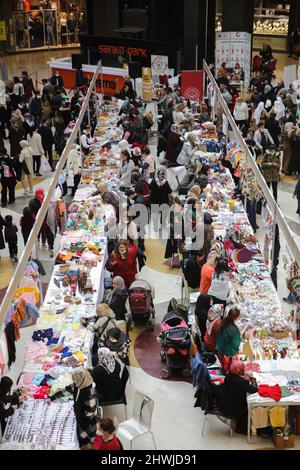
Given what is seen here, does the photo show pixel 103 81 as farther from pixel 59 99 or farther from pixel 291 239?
pixel 291 239

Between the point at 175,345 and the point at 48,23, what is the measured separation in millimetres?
28788

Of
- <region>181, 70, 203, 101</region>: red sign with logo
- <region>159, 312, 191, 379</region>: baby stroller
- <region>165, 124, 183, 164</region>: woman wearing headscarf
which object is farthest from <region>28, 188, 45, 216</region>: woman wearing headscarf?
<region>181, 70, 203, 101</region>: red sign with logo

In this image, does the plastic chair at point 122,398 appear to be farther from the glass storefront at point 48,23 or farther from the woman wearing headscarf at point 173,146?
the glass storefront at point 48,23

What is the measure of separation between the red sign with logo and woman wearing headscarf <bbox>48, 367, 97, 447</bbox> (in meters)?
13.6

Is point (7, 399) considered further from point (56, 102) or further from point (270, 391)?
point (56, 102)

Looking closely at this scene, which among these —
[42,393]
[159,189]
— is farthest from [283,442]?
[159,189]

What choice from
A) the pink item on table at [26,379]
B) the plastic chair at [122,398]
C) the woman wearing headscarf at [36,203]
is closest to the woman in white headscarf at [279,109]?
the woman wearing headscarf at [36,203]

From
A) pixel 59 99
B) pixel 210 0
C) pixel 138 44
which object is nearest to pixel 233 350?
pixel 59 99

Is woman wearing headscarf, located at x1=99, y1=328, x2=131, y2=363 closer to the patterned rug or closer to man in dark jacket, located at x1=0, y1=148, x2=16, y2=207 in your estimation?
the patterned rug

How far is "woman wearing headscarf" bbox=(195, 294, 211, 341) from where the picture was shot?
28.8 feet

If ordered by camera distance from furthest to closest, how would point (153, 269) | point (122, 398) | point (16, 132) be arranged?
1. point (16, 132)
2. point (153, 269)
3. point (122, 398)

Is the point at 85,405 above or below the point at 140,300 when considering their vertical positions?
above

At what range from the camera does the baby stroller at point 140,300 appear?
31.4 ft

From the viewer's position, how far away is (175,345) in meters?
8.51
